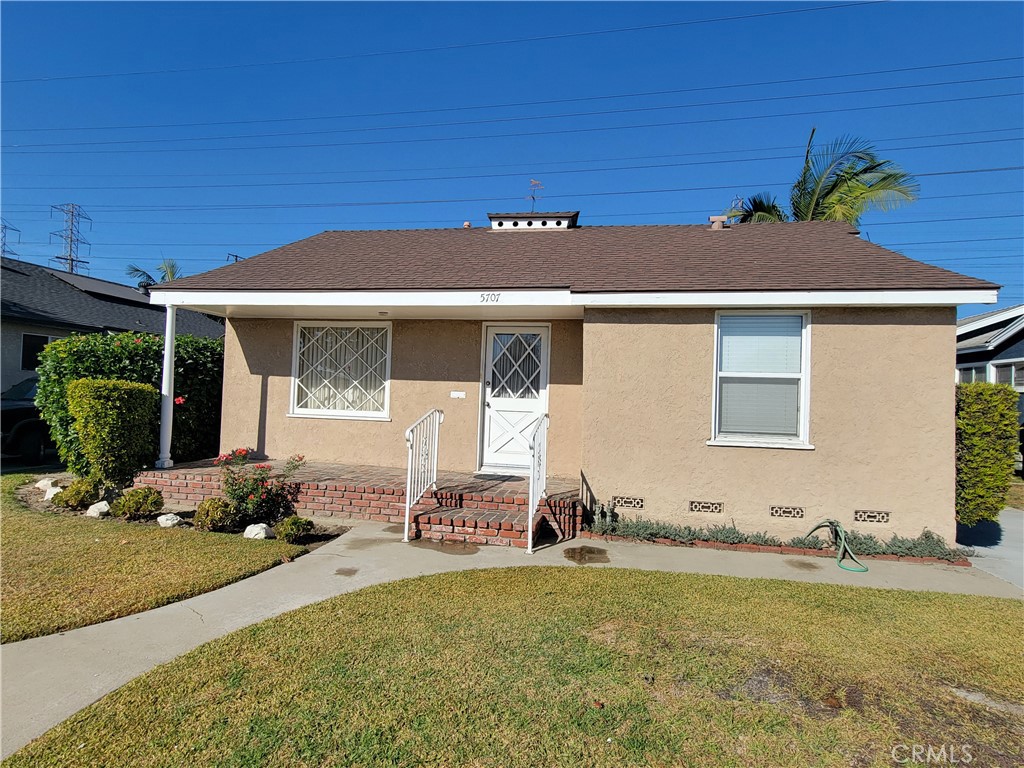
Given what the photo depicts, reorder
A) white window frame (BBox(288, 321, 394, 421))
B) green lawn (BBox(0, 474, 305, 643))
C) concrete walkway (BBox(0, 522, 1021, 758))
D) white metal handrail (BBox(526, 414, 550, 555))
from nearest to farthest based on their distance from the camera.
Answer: concrete walkway (BBox(0, 522, 1021, 758)) < green lawn (BBox(0, 474, 305, 643)) < white metal handrail (BBox(526, 414, 550, 555)) < white window frame (BBox(288, 321, 394, 421))

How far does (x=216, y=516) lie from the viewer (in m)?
5.95

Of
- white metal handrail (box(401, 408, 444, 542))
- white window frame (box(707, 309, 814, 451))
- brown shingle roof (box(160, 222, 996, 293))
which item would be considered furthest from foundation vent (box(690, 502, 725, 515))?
white metal handrail (box(401, 408, 444, 542))

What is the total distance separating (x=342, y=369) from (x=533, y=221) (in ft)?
15.3

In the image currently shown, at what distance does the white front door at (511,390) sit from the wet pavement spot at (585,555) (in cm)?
240

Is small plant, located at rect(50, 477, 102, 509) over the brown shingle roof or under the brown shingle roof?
under

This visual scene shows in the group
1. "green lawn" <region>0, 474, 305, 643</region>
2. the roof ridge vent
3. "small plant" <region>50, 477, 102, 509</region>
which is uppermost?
the roof ridge vent

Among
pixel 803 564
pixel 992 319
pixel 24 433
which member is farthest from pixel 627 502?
pixel 992 319

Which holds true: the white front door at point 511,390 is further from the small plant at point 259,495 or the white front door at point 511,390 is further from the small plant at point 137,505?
the small plant at point 137,505

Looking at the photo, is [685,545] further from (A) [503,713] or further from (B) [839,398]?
(A) [503,713]

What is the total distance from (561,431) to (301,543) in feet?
12.3

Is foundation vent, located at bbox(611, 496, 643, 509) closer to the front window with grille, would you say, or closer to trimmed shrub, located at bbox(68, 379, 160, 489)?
the front window with grille

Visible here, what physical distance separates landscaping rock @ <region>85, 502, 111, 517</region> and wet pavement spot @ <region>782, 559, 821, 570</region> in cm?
772

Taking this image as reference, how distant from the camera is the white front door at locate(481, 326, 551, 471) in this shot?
806 centimetres

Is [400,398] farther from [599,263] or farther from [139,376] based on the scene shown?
[139,376]
